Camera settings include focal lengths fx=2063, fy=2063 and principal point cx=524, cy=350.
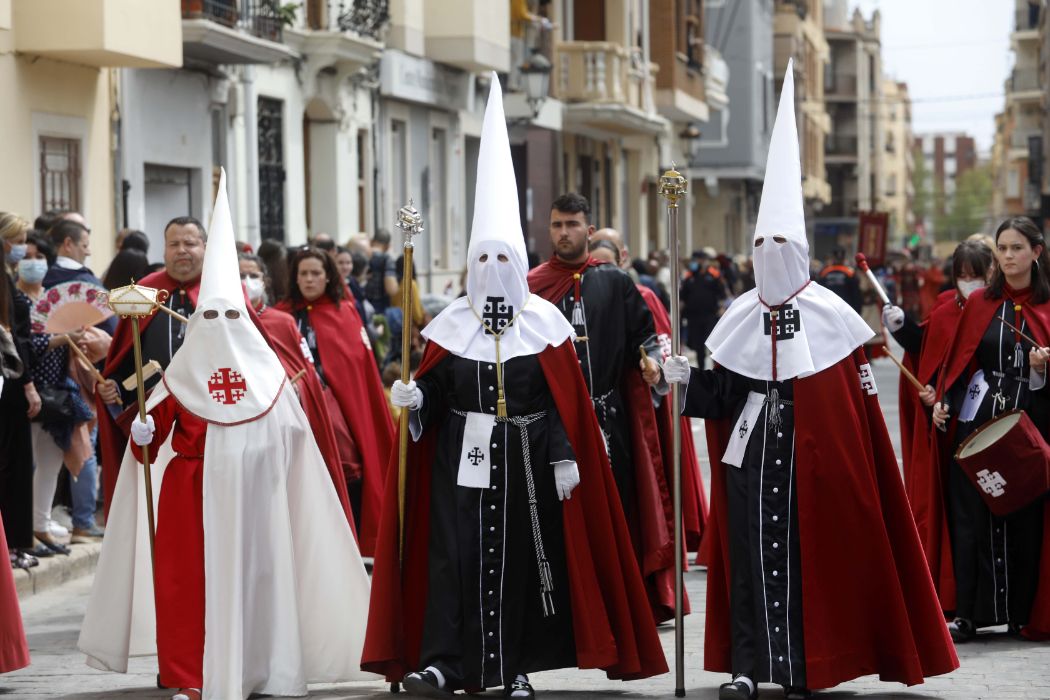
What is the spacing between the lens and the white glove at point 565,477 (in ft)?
26.2

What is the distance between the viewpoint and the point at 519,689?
793 centimetres

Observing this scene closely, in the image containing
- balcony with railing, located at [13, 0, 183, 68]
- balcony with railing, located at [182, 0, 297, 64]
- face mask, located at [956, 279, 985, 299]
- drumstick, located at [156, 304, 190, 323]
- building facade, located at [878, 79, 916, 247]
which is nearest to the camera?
drumstick, located at [156, 304, 190, 323]

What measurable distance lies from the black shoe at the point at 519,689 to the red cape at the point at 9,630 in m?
1.92

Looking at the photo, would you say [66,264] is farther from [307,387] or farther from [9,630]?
[9,630]

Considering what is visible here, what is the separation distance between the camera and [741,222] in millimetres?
57469

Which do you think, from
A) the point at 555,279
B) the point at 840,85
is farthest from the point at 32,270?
the point at 840,85

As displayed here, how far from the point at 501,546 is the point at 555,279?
6.92 feet

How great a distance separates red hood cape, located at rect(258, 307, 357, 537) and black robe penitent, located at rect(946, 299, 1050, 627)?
2.86 metres

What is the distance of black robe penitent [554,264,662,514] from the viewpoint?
32.0ft

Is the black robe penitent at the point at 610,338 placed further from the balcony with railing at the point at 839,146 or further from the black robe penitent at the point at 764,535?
the balcony with railing at the point at 839,146

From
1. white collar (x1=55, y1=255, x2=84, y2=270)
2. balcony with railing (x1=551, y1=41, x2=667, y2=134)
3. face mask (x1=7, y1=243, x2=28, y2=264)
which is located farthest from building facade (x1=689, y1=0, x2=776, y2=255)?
face mask (x1=7, y1=243, x2=28, y2=264)

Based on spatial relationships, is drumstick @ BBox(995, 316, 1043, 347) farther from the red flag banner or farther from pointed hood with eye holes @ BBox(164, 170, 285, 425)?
the red flag banner

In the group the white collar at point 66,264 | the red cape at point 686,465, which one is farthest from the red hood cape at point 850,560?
the white collar at point 66,264

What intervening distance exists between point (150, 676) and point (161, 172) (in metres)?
11.8
